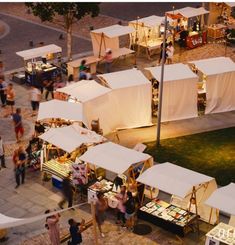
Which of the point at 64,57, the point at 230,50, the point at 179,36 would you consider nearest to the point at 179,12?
the point at 179,36

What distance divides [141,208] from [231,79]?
942 centimetres

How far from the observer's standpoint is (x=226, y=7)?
36.7m

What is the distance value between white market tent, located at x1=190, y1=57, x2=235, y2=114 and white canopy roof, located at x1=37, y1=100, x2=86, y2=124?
6.10 m

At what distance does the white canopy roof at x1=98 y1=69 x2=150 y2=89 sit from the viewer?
22469 mm

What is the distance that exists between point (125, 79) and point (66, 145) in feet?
17.5

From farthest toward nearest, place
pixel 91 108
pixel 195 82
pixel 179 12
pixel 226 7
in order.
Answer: pixel 226 7, pixel 179 12, pixel 195 82, pixel 91 108

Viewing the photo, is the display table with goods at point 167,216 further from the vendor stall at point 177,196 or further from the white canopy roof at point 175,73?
the white canopy roof at point 175,73

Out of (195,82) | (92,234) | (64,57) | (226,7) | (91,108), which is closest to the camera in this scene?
(92,234)

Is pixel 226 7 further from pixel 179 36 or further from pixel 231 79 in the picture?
pixel 231 79

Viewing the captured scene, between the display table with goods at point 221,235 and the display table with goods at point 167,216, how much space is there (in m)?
0.95

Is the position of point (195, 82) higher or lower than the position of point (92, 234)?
higher

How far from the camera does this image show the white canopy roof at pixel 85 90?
21.8 m

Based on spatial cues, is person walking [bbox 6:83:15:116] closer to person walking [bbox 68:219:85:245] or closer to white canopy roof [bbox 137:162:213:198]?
white canopy roof [bbox 137:162:213:198]

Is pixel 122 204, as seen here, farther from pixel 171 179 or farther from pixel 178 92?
pixel 178 92
